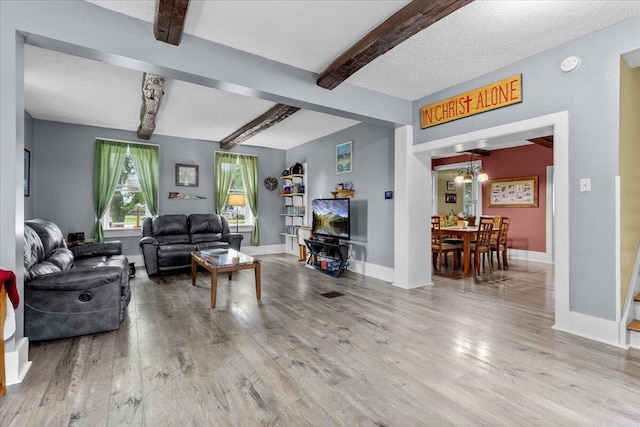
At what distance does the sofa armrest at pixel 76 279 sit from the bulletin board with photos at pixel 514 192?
7.58 metres

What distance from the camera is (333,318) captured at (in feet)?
10.1

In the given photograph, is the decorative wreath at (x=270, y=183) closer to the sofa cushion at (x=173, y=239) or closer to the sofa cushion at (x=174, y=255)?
the sofa cushion at (x=173, y=239)

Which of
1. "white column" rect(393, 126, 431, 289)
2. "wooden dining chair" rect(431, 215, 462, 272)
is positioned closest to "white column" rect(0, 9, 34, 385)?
"white column" rect(393, 126, 431, 289)

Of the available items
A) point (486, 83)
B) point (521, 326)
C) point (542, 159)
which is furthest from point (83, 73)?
point (542, 159)

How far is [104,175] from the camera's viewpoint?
559 centimetres

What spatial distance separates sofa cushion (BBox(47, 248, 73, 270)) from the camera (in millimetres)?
3156

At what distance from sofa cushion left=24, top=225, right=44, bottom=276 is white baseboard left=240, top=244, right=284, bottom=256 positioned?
13.6 feet

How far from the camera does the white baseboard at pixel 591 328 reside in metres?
2.48

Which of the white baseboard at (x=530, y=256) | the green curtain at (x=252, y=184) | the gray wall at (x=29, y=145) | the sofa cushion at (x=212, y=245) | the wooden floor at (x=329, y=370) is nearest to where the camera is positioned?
the wooden floor at (x=329, y=370)

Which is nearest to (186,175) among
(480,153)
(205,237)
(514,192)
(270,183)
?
(205,237)

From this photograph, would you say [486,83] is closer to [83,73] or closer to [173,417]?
[173,417]

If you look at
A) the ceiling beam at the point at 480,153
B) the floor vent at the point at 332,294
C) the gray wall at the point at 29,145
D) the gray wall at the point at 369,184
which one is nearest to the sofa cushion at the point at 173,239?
the gray wall at the point at 29,145

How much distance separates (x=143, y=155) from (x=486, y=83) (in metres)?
5.94

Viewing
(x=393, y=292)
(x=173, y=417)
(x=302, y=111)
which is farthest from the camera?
(x=302, y=111)
